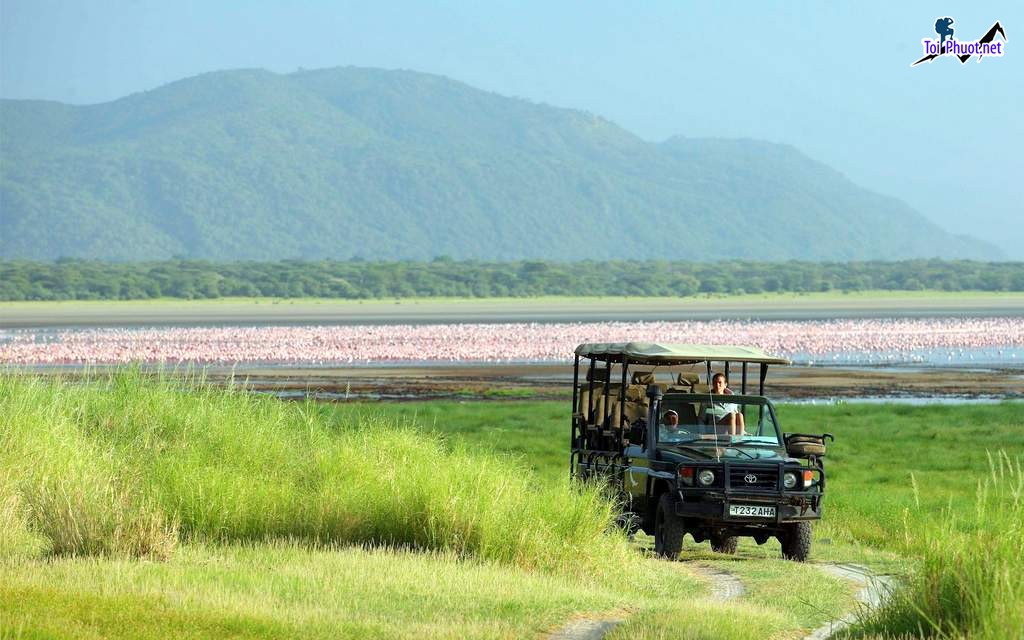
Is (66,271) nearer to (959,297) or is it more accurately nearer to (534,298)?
(534,298)

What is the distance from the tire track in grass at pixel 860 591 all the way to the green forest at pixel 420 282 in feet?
454

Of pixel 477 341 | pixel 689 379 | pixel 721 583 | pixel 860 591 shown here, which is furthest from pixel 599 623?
pixel 477 341

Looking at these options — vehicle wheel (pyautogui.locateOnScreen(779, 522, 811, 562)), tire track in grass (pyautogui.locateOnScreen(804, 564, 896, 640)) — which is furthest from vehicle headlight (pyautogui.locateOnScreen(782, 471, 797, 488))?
tire track in grass (pyautogui.locateOnScreen(804, 564, 896, 640))

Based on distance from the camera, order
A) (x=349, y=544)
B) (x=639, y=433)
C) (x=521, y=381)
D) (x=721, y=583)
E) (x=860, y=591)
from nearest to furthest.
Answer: (x=860, y=591) < (x=721, y=583) < (x=349, y=544) < (x=639, y=433) < (x=521, y=381)

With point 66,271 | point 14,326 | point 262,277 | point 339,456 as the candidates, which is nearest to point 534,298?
point 262,277

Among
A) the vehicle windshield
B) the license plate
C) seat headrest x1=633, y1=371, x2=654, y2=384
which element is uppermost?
seat headrest x1=633, y1=371, x2=654, y2=384

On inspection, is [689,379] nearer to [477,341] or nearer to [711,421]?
[711,421]

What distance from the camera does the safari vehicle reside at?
1816 centimetres

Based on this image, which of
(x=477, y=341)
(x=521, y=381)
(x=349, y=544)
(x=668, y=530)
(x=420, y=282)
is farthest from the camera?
(x=420, y=282)

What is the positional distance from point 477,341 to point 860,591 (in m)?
64.7

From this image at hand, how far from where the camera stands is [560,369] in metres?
63.1

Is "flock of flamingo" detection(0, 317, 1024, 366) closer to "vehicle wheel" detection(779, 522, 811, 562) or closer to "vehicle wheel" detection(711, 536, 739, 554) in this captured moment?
"vehicle wheel" detection(711, 536, 739, 554)

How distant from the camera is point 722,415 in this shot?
1933cm

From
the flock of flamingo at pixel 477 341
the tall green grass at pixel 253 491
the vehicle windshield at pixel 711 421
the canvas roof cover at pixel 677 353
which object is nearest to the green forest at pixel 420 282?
the flock of flamingo at pixel 477 341
